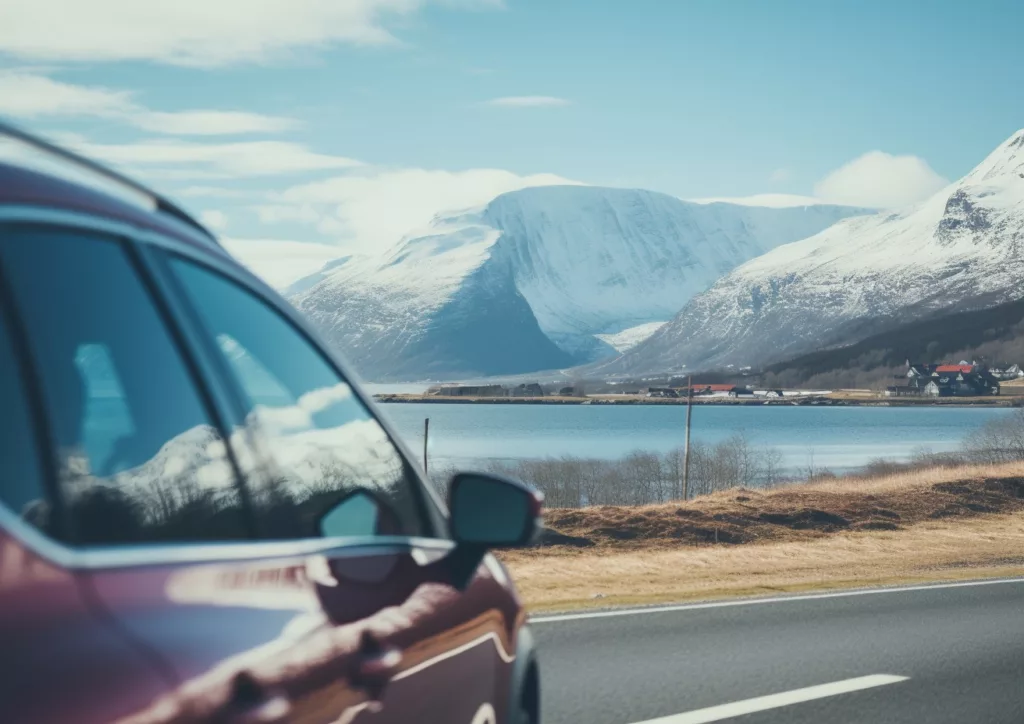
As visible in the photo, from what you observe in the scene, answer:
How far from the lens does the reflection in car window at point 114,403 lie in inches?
69.4

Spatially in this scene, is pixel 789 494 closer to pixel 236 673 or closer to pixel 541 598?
pixel 541 598

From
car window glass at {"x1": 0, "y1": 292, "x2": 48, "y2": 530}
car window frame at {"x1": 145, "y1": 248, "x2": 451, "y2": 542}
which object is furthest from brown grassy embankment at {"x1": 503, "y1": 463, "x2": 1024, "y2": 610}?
car window glass at {"x1": 0, "y1": 292, "x2": 48, "y2": 530}

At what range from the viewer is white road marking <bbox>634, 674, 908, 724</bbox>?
698 centimetres

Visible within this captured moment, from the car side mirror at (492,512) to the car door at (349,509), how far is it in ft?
0.20

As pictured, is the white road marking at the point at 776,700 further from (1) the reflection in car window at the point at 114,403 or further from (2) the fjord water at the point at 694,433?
(2) the fjord water at the point at 694,433

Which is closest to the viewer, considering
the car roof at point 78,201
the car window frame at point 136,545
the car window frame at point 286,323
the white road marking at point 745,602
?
the car window frame at point 136,545

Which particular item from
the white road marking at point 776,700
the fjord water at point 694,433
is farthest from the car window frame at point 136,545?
the fjord water at point 694,433

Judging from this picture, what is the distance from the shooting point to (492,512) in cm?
322

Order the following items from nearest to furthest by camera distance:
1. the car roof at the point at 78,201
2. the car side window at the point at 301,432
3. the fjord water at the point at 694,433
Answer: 1. the car roof at the point at 78,201
2. the car side window at the point at 301,432
3. the fjord water at the point at 694,433

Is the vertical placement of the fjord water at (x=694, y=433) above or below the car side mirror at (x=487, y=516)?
below

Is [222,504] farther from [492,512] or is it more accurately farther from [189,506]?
[492,512]

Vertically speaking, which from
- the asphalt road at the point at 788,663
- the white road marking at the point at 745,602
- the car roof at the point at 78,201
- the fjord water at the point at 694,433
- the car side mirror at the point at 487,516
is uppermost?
the car roof at the point at 78,201

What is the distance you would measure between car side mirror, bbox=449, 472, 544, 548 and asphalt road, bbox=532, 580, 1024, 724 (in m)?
4.00

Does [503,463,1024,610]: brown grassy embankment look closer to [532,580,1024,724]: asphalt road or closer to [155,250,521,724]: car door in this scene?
[532,580,1024,724]: asphalt road
